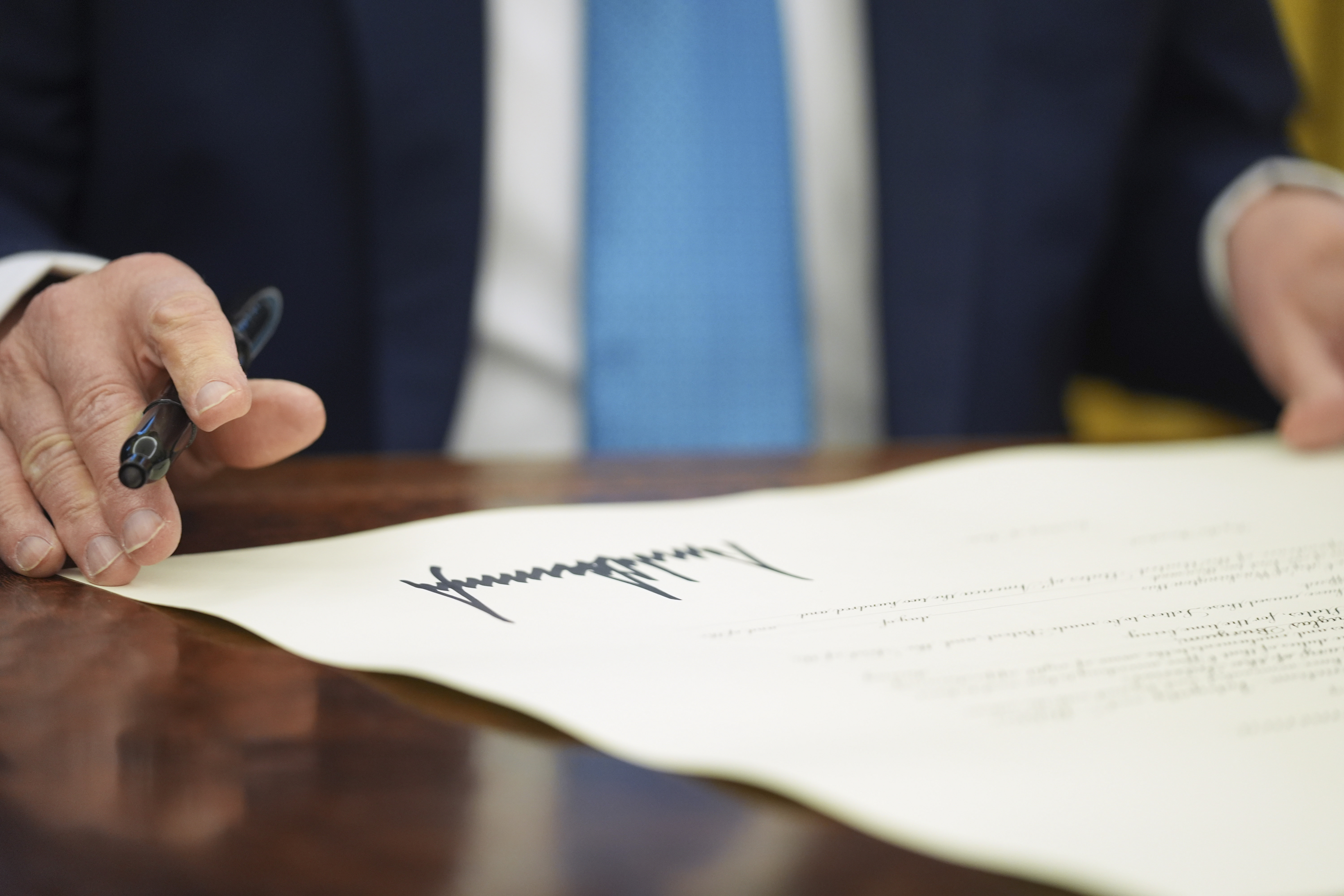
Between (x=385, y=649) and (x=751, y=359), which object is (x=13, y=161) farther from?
(x=385, y=649)

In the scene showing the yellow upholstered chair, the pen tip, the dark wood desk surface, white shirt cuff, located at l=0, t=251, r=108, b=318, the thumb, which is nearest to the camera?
the dark wood desk surface

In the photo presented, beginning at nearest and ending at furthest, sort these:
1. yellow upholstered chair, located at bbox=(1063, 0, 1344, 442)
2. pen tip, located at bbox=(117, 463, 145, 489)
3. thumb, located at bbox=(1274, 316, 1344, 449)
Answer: pen tip, located at bbox=(117, 463, 145, 489) → thumb, located at bbox=(1274, 316, 1344, 449) → yellow upholstered chair, located at bbox=(1063, 0, 1344, 442)

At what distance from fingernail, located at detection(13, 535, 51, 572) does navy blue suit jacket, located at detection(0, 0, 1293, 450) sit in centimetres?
40

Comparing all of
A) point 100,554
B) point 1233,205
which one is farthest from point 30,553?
point 1233,205

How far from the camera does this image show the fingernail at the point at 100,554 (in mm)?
287

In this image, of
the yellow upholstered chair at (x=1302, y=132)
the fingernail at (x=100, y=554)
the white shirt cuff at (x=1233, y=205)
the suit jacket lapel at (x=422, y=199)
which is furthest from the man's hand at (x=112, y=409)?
the yellow upholstered chair at (x=1302, y=132)

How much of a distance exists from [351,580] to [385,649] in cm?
6

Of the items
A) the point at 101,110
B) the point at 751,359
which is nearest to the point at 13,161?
the point at 101,110

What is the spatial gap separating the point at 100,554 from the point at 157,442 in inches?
1.6

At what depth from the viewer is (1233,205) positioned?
701 millimetres

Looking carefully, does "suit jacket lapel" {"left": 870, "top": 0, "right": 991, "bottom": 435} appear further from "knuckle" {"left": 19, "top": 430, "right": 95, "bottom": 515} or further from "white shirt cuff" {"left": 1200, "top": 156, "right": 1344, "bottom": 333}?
"knuckle" {"left": 19, "top": 430, "right": 95, "bottom": 515}
